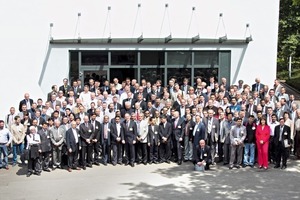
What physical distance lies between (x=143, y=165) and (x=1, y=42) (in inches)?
327

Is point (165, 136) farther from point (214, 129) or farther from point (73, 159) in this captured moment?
point (73, 159)

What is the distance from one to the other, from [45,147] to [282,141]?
7.20 metres

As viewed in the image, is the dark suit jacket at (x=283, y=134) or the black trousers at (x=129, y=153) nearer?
the dark suit jacket at (x=283, y=134)

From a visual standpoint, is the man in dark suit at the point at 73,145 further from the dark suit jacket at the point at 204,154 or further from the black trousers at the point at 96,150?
the dark suit jacket at the point at 204,154

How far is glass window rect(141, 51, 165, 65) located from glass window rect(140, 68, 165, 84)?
304mm

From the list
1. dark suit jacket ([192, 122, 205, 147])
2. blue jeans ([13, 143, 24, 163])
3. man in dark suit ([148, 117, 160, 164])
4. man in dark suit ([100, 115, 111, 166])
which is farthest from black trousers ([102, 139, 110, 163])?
dark suit jacket ([192, 122, 205, 147])

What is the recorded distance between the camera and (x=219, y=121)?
14.3 m

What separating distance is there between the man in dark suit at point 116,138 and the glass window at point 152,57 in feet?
19.5

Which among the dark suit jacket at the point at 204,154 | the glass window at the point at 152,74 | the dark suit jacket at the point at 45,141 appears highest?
the glass window at the point at 152,74

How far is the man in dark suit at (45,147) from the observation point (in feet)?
43.1

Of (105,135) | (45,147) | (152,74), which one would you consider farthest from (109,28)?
(45,147)

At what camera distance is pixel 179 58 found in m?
19.6

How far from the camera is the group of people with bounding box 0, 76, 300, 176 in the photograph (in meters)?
13.5

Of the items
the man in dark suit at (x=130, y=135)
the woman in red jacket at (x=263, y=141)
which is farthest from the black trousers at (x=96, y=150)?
the woman in red jacket at (x=263, y=141)
